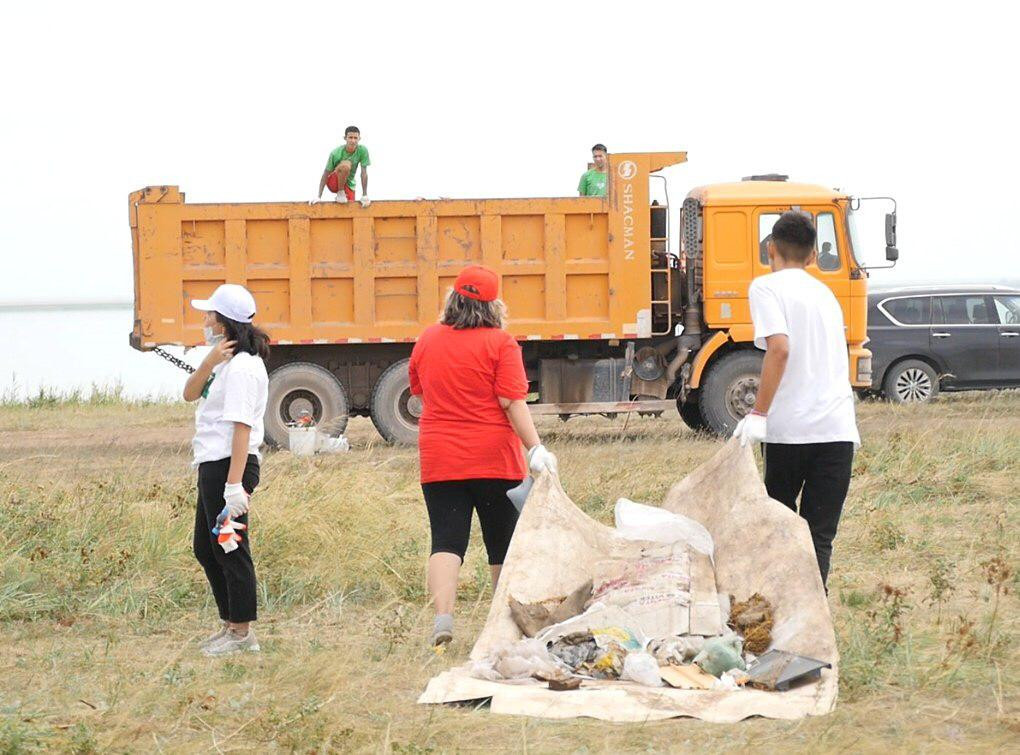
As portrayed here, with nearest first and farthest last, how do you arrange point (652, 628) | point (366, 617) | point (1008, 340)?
point (652, 628), point (366, 617), point (1008, 340)

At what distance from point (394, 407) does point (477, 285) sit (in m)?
8.61

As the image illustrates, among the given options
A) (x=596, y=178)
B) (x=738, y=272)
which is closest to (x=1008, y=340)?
(x=738, y=272)

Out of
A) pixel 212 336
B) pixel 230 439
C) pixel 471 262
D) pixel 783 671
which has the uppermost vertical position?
pixel 471 262

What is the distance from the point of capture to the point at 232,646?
6449 mm

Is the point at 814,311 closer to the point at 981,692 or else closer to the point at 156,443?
the point at 981,692

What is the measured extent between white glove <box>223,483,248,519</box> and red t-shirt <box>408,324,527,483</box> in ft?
2.47

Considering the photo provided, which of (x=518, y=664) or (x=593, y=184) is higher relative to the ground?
(x=593, y=184)

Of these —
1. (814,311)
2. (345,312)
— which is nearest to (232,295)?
(814,311)

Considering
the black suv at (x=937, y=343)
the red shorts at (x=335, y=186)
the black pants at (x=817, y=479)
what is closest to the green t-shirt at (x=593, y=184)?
the red shorts at (x=335, y=186)

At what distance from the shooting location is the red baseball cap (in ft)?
21.0

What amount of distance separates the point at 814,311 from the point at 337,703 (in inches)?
96.3

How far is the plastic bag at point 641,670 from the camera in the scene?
568cm

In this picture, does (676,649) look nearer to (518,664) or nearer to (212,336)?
(518,664)

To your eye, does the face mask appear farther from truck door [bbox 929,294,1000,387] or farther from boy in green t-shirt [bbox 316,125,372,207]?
truck door [bbox 929,294,1000,387]
